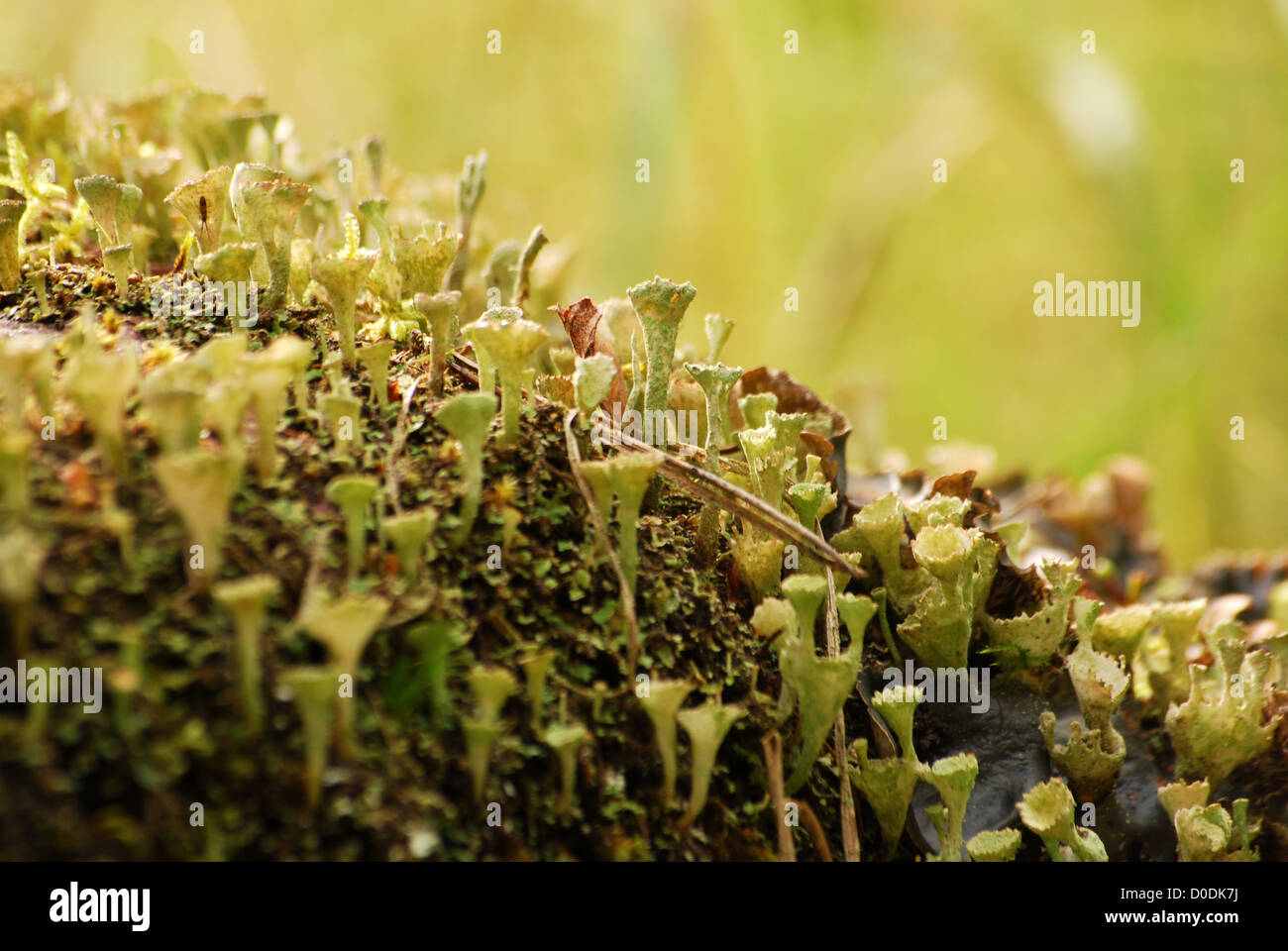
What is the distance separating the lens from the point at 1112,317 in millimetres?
4387

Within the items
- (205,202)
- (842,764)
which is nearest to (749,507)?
(842,764)

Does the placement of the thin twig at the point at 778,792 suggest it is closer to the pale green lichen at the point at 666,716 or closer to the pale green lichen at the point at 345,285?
the pale green lichen at the point at 666,716

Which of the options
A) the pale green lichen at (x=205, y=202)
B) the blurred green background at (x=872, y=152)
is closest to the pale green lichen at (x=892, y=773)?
the pale green lichen at (x=205, y=202)

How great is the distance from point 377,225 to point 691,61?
10.2ft

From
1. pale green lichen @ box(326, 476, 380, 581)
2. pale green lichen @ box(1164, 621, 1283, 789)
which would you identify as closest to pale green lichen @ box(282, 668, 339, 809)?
pale green lichen @ box(326, 476, 380, 581)

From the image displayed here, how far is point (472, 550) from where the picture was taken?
937 millimetres
